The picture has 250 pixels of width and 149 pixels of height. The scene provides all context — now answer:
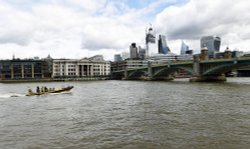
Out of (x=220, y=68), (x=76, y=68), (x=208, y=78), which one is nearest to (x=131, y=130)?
(x=220, y=68)

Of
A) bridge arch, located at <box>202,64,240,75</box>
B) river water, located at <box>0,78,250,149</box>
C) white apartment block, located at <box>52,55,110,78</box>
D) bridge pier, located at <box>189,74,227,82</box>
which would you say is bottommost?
river water, located at <box>0,78,250,149</box>

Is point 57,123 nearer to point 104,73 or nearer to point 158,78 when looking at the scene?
point 158,78

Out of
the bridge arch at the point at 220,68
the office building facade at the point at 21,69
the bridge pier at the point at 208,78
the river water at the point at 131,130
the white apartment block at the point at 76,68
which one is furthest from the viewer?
the white apartment block at the point at 76,68

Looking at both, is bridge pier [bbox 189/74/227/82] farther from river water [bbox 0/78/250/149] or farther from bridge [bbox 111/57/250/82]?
river water [bbox 0/78/250/149]

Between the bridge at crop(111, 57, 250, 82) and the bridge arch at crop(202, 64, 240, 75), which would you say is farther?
the bridge arch at crop(202, 64, 240, 75)

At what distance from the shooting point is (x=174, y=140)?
45.6 ft

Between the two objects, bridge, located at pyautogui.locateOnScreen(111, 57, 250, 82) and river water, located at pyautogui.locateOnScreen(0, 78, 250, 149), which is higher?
bridge, located at pyautogui.locateOnScreen(111, 57, 250, 82)

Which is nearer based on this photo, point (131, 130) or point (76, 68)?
point (131, 130)

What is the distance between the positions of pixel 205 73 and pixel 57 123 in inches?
2747

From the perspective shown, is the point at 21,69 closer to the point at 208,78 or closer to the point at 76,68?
the point at 76,68

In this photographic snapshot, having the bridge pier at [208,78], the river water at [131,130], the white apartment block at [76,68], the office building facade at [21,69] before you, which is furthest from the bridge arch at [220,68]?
the office building facade at [21,69]

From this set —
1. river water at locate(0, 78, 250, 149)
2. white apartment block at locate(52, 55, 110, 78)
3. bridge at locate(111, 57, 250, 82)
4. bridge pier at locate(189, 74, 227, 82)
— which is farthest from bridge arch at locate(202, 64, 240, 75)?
white apartment block at locate(52, 55, 110, 78)

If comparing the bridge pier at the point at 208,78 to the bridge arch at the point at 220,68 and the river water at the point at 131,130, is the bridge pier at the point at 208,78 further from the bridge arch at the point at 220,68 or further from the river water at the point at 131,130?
the river water at the point at 131,130

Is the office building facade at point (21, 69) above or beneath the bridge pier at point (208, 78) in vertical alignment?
above
